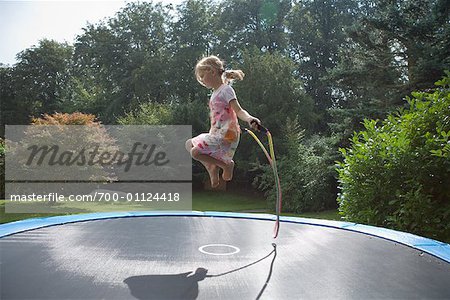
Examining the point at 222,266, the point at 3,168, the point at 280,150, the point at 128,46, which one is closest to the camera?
the point at 222,266

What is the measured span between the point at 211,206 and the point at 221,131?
248 inches

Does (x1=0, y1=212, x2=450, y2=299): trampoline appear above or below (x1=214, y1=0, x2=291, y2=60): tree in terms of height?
below

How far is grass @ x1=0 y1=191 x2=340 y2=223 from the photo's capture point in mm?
6121

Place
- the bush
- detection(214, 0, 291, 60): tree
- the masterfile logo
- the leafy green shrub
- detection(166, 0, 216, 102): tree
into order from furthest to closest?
detection(214, 0, 291, 60): tree
detection(166, 0, 216, 102): tree
the leafy green shrub
the masterfile logo
the bush

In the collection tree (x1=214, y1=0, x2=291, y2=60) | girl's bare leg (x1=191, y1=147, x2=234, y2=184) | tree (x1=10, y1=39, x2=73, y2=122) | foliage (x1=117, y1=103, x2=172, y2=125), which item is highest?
tree (x1=214, y1=0, x2=291, y2=60)

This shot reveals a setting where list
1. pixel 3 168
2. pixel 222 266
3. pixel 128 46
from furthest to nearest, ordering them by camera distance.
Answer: pixel 128 46 → pixel 3 168 → pixel 222 266

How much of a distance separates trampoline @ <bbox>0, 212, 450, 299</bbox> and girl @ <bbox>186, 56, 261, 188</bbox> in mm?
443

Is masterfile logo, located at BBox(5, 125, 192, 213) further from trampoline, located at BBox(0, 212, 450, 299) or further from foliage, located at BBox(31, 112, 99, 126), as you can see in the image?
trampoline, located at BBox(0, 212, 450, 299)

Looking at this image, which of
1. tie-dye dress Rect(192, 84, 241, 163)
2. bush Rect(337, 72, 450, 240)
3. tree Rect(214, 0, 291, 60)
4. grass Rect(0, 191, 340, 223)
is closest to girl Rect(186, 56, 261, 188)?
tie-dye dress Rect(192, 84, 241, 163)

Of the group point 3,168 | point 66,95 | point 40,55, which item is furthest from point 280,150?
point 40,55

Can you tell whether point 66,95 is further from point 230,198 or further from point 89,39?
point 230,198

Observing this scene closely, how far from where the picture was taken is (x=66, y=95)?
55.0 ft

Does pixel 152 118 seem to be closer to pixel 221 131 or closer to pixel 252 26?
pixel 221 131

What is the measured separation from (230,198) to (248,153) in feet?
3.71
